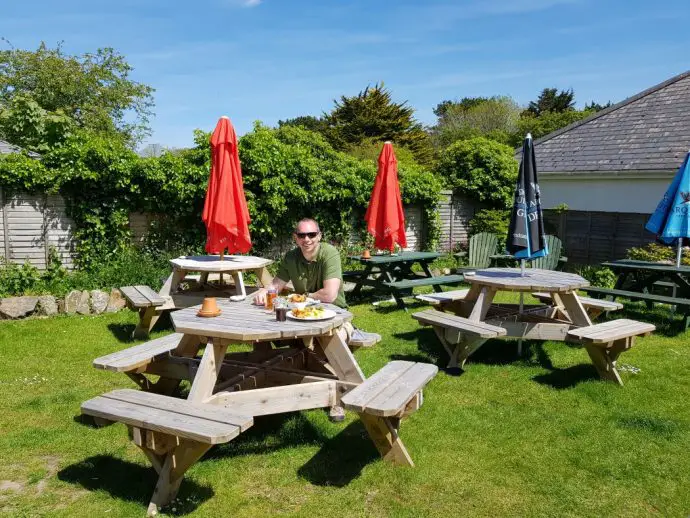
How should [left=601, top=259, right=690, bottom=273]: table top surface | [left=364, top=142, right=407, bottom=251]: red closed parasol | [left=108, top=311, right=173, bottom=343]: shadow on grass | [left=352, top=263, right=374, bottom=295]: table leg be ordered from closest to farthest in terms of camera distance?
1. [left=108, top=311, right=173, bottom=343]: shadow on grass
2. [left=601, top=259, right=690, bottom=273]: table top surface
3. [left=364, top=142, right=407, bottom=251]: red closed parasol
4. [left=352, top=263, right=374, bottom=295]: table leg

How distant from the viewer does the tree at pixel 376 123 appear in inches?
1197

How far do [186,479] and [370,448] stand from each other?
118cm

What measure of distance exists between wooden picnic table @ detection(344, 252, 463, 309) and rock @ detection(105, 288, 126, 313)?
3371mm

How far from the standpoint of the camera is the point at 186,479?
10.8ft

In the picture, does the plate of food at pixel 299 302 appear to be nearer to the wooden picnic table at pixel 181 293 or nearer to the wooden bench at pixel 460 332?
the wooden bench at pixel 460 332

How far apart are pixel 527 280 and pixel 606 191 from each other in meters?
7.44

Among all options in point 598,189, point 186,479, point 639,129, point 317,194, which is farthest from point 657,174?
point 186,479

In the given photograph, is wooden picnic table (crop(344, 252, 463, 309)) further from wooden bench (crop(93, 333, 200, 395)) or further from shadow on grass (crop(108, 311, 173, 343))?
wooden bench (crop(93, 333, 200, 395))

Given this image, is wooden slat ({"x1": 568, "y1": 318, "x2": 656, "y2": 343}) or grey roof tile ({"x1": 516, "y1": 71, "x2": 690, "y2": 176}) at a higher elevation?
grey roof tile ({"x1": 516, "y1": 71, "x2": 690, "y2": 176})

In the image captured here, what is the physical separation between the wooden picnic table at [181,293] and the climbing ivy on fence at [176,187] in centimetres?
223

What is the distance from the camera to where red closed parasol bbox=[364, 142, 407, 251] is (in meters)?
8.54

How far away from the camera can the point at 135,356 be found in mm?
4008

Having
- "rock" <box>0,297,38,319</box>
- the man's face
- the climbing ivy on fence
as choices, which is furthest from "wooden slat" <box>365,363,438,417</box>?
the climbing ivy on fence

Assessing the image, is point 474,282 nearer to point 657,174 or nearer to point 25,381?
point 25,381
